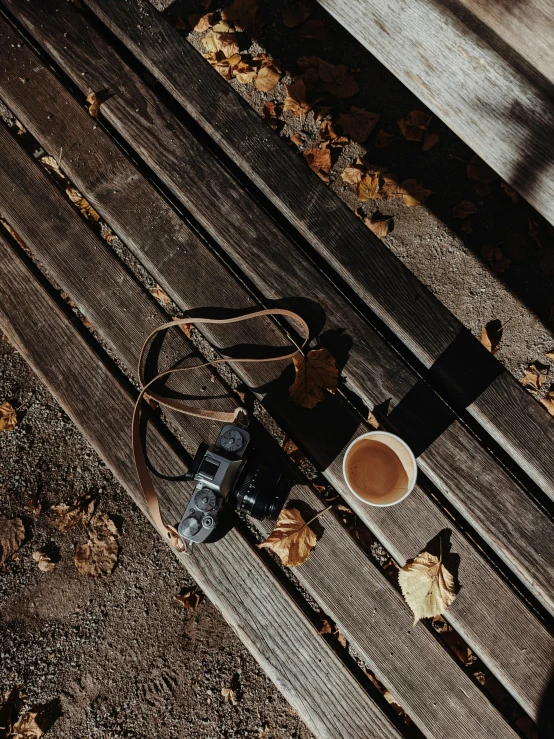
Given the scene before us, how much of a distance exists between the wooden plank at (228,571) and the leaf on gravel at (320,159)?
129 cm

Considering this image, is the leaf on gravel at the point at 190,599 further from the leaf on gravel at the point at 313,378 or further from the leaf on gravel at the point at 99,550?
the leaf on gravel at the point at 313,378

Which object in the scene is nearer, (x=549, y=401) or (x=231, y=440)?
(x=231, y=440)

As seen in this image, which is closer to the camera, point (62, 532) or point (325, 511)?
point (325, 511)

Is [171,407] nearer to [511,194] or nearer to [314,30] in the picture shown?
[511,194]

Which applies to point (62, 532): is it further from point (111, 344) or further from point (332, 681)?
point (332, 681)

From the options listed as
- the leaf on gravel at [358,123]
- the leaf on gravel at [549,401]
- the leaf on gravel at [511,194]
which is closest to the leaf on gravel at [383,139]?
the leaf on gravel at [358,123]

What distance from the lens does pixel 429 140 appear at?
221 centimetres

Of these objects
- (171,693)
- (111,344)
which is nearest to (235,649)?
(171,693)

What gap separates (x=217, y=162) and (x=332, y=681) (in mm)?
1593

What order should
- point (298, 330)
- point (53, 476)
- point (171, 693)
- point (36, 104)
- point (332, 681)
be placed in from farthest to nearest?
point (53, 476) → point (171, 693) → point (36, 104) → point (298, 330) → point (332, 681)

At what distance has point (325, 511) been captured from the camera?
4.71 feet

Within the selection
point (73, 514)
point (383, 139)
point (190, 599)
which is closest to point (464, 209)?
point (383, 139)

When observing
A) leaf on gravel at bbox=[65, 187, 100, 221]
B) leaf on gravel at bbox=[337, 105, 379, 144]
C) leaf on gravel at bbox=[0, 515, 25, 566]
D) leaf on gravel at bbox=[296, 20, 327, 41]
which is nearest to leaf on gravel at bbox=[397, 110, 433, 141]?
leaf on gravel at bbox=[337, 105, 379, 144]

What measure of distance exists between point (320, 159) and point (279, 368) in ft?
3.87
